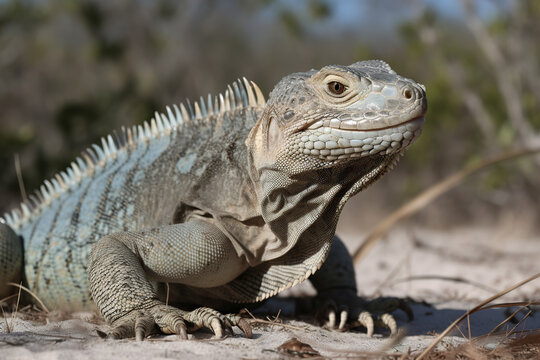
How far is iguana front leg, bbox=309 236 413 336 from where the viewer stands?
4188 millimetres

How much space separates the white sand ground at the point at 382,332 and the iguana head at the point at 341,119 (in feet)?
3.42

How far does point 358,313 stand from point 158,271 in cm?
147

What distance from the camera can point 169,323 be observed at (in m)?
3.25

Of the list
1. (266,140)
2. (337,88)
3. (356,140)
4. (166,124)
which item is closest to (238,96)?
(166,124)

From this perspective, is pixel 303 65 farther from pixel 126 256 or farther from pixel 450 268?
pixel 126 256

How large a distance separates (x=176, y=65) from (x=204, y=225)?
19056 millimetres

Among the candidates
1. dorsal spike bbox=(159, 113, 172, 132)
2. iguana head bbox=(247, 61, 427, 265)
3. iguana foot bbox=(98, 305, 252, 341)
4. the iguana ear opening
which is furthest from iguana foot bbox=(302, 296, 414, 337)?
dorsal spike bbox=(159, 113, 172, 132)

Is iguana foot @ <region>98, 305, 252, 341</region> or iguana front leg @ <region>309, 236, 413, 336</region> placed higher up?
iguana front leg @ <region>309, 236, 413, 336</region>

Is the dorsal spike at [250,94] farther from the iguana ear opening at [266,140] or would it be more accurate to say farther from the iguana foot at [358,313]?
the iguana foot at [358,313]

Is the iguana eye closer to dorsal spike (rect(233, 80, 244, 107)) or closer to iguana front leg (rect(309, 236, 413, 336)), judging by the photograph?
dorsal spike (rect(233, 80, 244, 107))

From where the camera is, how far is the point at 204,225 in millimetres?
3820

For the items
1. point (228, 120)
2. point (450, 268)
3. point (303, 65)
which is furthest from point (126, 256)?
point (303, 65)

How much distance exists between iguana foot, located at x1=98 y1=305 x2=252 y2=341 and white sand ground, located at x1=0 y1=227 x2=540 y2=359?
0.06 m

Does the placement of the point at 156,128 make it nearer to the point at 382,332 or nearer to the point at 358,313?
the point at 358,313
